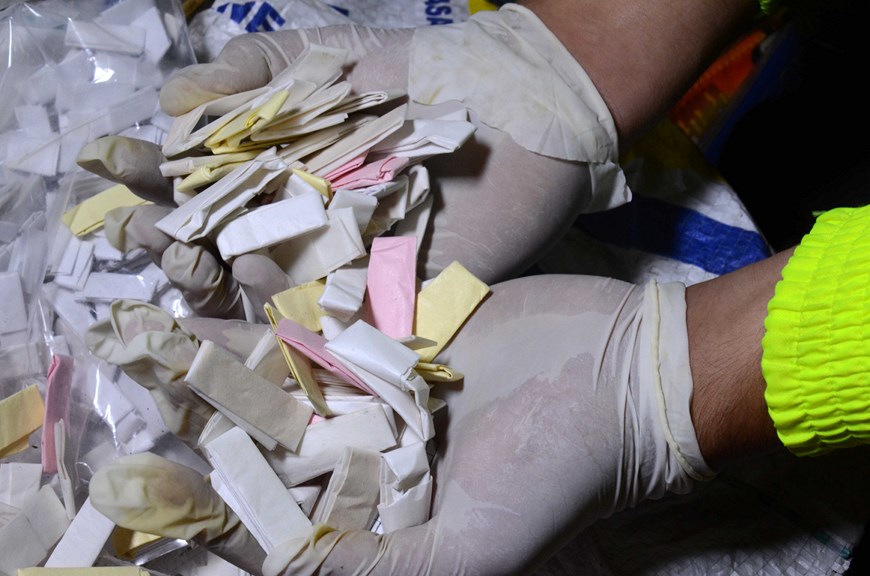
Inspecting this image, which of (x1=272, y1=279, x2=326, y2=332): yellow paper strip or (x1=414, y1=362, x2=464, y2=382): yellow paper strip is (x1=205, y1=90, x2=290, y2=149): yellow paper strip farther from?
(x1=414, y1=362, x2=464, y2=382): yellow paper strip

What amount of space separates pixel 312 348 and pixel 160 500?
212mm

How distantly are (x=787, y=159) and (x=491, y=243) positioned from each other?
67 cm

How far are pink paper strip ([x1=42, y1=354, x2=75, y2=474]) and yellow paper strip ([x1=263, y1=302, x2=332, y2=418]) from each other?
0.32m

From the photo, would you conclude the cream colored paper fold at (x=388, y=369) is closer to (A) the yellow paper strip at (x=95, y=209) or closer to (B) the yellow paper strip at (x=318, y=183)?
(B) the yellow paper strip at (x=318, y=183)

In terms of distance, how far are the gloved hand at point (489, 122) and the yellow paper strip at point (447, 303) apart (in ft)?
0.28

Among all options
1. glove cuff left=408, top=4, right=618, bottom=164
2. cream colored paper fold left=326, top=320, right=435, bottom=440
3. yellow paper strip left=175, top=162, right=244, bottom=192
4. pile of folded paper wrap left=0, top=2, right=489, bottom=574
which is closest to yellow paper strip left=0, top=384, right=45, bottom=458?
pile of folded paper wrap left=0, top=2, right=489, bottom=574

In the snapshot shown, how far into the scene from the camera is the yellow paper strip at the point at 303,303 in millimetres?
857

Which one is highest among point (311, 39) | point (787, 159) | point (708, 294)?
point (311, 39)

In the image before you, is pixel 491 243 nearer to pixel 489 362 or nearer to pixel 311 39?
pixel 489 362

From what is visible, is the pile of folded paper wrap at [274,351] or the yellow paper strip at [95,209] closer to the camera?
the pile of folded paper wrap at [274,351]

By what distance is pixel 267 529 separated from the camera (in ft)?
2.54

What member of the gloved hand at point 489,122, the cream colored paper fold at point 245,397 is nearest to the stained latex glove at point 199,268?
the gloved hand at point 489,122

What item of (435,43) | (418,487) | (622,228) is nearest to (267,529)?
(418,487)

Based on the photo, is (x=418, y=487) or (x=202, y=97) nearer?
(x=418, y=487)
